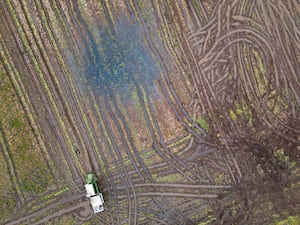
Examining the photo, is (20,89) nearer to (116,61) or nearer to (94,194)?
(116,61)

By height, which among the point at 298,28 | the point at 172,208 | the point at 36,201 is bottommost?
the point at 172,208

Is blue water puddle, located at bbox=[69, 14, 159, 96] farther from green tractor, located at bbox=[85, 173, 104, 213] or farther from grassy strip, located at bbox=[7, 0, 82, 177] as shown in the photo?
green tractor, located at bbox=[85, 173, 104, 213]

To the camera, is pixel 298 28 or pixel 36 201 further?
pixel 36 201

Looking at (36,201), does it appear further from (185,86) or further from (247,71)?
(247,71)

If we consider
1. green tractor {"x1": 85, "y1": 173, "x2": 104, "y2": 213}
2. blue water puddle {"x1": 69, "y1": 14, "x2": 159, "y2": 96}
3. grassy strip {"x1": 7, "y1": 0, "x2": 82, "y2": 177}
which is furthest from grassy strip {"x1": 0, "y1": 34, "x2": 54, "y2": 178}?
green tractor {"x1": 85, "y1": 173, "x2": 104, "y2": 213}

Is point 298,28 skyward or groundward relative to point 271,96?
skyward

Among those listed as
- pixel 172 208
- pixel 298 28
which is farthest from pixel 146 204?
pixel 298 28
